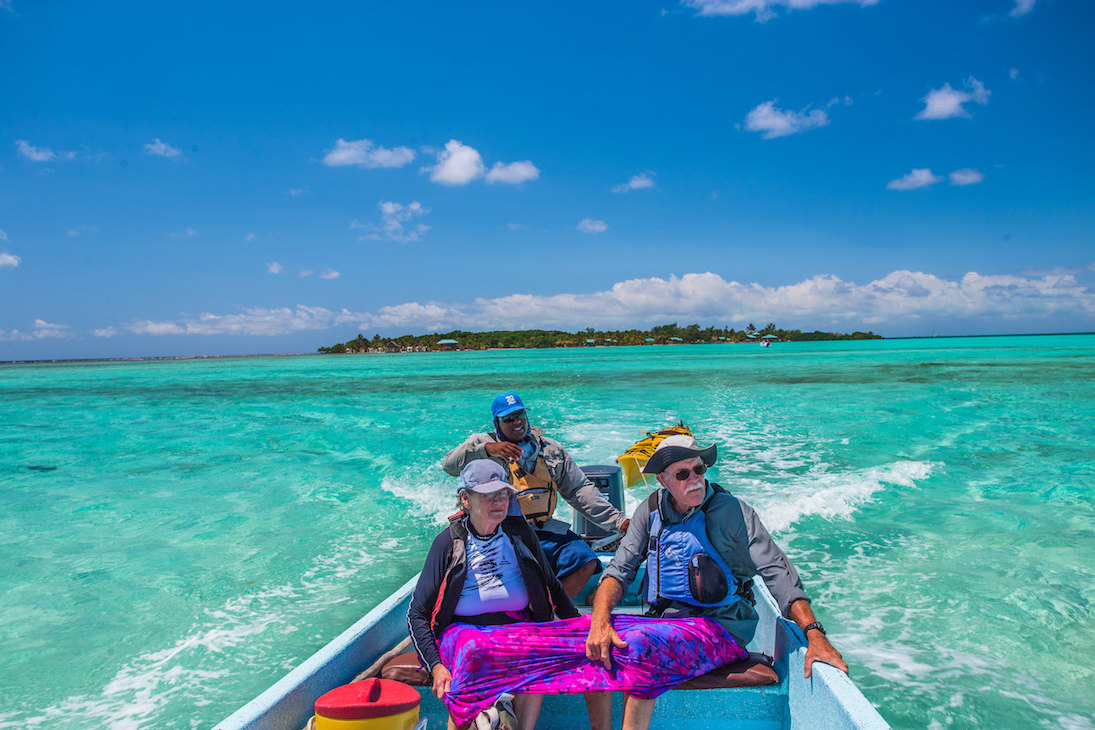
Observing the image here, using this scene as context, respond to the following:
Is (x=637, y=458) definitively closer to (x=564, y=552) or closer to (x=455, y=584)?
(x=564, y=552)

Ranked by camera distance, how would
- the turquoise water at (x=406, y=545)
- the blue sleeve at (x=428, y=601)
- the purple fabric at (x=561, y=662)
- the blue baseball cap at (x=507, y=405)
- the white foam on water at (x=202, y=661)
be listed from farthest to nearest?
the turquoise water at (x=406, y=545) → the white foam on water at (x=202, y=661) → the blue baseball cap at (x=507, y=405) → the blue sleeve at (x=428, y=601) → the purple fabric at (x=561, y=662)

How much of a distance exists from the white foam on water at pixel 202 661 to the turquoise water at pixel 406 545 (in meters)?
0.02

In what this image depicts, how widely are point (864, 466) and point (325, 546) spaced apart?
9181 mm

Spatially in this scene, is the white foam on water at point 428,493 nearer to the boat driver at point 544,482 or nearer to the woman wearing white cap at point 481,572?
the boat driver at point 544,482

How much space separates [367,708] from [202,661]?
3.46 meters

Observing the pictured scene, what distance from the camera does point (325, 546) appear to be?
757cm

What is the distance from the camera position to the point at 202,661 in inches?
186

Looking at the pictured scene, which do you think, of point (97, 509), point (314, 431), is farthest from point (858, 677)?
point (314, 431)

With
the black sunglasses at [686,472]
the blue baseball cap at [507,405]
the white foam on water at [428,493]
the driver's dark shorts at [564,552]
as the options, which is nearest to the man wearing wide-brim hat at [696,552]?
the black sunglasses at [686,472]

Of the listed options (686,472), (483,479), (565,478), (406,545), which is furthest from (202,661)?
(686,472)

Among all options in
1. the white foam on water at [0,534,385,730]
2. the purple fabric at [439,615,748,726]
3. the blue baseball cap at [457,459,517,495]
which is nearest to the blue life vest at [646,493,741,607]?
the purple fabric at [439,615,748,726]

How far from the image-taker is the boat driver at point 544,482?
12.5 ft

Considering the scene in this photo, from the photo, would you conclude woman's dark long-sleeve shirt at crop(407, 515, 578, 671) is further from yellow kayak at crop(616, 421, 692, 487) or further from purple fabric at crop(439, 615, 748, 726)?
yellow kayak at crop(616, 421, 692, 487)

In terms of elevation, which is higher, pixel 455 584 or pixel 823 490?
pixel 455 584
